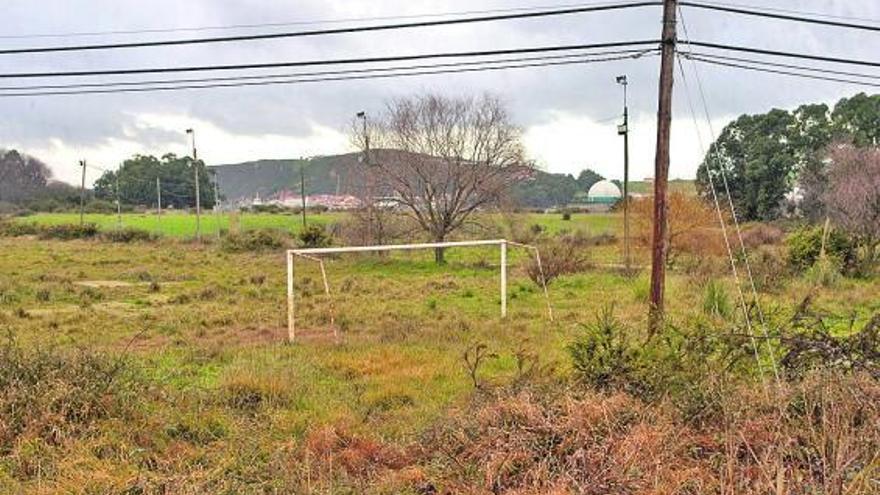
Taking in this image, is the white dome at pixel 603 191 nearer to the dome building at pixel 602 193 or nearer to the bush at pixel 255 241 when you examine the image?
the dome building at pixel 602 193

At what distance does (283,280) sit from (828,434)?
2123 cm

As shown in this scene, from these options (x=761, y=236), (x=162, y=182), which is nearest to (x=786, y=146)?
(x=761, y=236)

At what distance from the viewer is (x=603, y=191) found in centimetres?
9044

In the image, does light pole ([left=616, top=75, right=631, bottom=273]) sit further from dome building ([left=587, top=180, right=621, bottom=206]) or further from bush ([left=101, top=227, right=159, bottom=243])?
dome building ([left=587, top=180, right=621, bottom=206])

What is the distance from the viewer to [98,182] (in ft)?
312

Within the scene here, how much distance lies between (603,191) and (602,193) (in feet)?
2.47

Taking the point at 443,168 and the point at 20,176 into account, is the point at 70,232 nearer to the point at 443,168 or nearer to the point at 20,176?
the point at 443,168

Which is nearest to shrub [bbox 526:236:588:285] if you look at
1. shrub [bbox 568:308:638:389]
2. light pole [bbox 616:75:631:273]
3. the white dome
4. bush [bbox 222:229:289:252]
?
light pole [bbox 616:75:631:273]

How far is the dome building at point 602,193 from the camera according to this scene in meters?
88.0

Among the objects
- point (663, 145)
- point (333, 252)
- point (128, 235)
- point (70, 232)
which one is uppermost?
point (663, 145)

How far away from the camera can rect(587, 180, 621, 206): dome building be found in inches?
3465

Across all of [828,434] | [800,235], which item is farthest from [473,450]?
[800,235]

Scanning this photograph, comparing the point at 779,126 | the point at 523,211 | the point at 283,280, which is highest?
the point at 779,126

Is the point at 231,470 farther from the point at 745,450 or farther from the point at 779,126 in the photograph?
the point at 779,126
